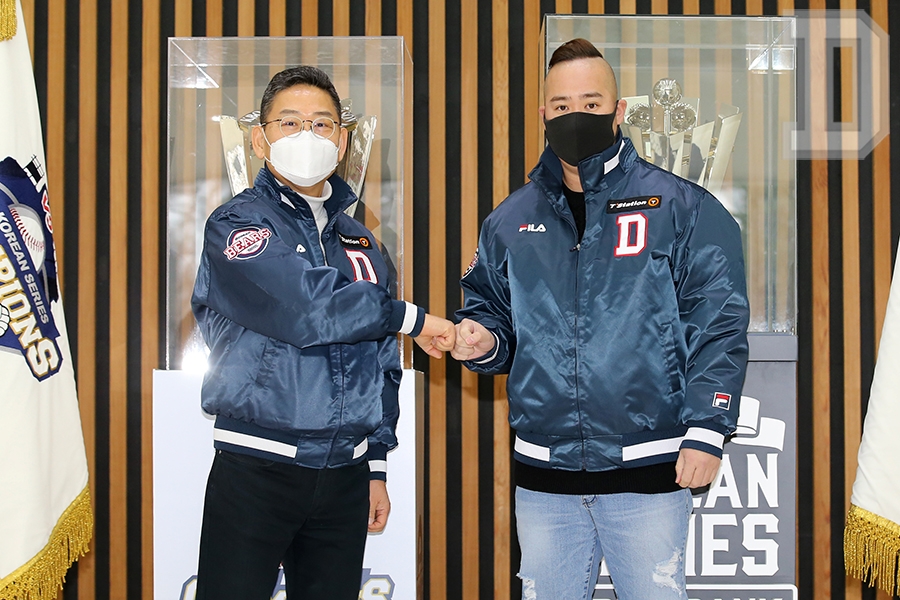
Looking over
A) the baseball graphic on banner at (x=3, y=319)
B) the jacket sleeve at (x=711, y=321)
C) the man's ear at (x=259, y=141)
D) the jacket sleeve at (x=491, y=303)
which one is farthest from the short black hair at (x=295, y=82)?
the jacket sleeve at (x=711, y=321)

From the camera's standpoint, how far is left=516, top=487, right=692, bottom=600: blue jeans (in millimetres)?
1862

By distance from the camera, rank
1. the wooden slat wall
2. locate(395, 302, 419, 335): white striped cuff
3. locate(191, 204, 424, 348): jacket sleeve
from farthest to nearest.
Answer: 1. the wooden slat wall
2. locate(395, 302, 419, 335): white striped cuff
3. locate(191, 204, 424, 348): jacket sleeve

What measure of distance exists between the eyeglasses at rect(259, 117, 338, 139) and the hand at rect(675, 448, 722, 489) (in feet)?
3.79

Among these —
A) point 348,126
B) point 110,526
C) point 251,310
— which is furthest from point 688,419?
point 110,526

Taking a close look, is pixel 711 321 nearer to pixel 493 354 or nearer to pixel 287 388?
pixel 493 354

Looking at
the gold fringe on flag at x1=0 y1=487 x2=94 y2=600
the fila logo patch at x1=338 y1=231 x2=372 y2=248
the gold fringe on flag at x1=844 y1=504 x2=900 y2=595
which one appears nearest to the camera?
the gold fringe on flag at x1=0 y1=487 x2=94 y2=600

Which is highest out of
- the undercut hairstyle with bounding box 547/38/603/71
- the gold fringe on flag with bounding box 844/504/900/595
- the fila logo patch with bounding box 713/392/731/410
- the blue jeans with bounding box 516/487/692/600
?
the undercut hairstyle with bounding box 547/38/603/71

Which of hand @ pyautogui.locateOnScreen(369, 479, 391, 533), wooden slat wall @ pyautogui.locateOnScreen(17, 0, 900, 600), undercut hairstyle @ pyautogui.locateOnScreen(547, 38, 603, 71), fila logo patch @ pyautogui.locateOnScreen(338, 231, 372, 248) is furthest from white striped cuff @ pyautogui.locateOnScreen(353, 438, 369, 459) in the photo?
wooden slat wall @ pyautogui.locateOnScreen(17, 0, 900, 600)

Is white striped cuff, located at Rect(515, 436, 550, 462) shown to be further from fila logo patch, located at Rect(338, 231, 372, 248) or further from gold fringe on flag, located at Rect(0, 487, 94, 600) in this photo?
gold fringe on flag, located at Rect(0, 487, 94, 600)

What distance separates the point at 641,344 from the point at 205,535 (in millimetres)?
1068

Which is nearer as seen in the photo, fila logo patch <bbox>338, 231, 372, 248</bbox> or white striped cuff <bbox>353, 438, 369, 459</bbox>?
white striped cuff <bbox>353, 438, 369, 459</bbox>

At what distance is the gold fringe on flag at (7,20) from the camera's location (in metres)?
2.18

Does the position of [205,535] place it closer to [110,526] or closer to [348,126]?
[348,126]

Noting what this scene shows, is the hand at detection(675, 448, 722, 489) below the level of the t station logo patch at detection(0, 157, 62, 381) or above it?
below
